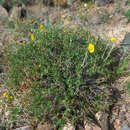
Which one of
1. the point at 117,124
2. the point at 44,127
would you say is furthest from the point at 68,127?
the point at 117,124

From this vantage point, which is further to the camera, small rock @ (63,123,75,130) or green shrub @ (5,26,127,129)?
green shrub @ (5,26,127,129)

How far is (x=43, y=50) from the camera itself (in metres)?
2.53

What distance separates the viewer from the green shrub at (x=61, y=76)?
7.17 feet

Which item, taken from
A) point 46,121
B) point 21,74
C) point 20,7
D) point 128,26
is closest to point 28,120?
point 46,121

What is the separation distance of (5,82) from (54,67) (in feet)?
2.64

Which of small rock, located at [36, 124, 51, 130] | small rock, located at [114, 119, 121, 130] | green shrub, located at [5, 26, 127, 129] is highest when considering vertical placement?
green shrub, located at [5, 26, 127, 129]

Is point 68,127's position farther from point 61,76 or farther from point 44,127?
point 61,76

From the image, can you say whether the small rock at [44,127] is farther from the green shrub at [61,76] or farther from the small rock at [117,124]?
the small rock at [117,124]

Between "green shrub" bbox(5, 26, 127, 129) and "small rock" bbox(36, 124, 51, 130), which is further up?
"green shrub" bbox(5, 26, 127, 129)

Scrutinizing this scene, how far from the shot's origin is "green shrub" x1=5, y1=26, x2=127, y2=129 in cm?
219

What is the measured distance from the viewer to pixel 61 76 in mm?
2387

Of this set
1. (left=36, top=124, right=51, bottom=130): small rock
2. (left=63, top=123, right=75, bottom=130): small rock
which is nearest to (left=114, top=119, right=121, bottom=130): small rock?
(left=63, top=123, right=75, bottom=130): small rock

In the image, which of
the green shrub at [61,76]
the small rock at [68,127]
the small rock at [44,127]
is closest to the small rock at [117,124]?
the green shrub at [61,76]

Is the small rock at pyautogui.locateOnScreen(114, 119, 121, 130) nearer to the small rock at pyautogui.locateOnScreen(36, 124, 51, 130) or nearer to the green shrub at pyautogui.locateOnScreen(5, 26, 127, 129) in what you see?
the green shrub at pyautogui.locateOnScreen(5, 26, 127, 129)
